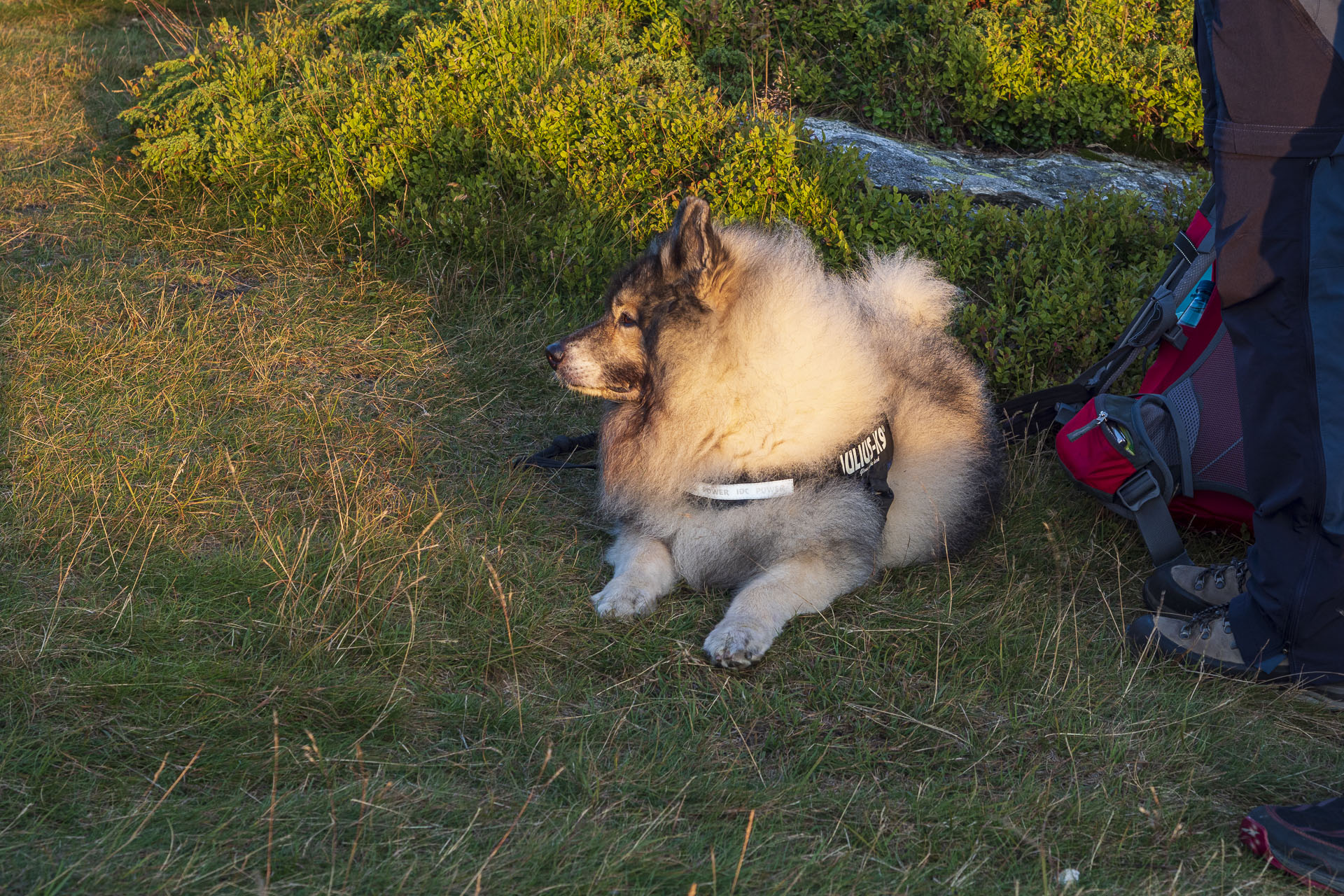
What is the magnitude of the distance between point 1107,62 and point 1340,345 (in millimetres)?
3849

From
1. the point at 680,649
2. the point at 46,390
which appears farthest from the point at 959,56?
the point at 46,390

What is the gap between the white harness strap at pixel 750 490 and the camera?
2.96 m

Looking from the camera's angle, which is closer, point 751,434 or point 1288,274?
point 1288,274

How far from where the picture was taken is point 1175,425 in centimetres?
326

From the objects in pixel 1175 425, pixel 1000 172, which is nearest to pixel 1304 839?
pixel 1175 425

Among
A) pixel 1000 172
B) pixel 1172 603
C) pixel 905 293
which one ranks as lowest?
pixel 1172 603

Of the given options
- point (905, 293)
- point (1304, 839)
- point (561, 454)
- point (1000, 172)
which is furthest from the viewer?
point (1000, 172)

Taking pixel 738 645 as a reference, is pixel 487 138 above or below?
above

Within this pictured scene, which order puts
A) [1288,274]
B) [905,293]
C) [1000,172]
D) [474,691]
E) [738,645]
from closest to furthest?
[1288,274], [474,691], [738,645], [905,293], [1000,172]

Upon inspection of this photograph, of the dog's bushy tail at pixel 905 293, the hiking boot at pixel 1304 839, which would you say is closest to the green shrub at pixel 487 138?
the dog's bushy tail at pixel 905 293

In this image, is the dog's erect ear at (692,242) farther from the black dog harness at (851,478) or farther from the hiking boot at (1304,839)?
the hiking boot at (1304,839)

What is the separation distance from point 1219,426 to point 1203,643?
79 cm

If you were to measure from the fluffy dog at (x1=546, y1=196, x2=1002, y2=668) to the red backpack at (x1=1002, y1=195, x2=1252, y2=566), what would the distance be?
0.54 meters

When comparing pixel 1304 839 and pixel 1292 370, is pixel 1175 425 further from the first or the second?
pixel 1304 839
